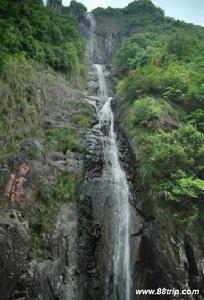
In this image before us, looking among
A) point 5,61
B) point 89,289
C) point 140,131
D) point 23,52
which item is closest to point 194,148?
point 140,131

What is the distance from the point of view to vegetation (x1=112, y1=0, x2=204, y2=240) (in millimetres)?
9899

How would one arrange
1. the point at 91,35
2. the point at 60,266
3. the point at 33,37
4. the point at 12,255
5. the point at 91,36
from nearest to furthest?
the point at 12,255 → the point at 60,266 → the point at 33,37 → the point at 91,36 → the point at 91,35

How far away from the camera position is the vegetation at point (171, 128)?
990 centimetres

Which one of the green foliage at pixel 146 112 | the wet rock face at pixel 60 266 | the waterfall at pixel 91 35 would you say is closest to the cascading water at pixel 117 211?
the wet rock face at pixel 60 266

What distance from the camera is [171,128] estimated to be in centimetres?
1305

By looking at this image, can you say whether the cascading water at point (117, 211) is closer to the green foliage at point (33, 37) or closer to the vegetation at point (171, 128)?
the vegetation at point (171, 128)

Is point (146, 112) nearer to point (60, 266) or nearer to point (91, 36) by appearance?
point (60, 266)

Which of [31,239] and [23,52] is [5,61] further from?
[31,239]

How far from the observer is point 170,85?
49.6 feet

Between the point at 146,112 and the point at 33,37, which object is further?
the point at 33,37

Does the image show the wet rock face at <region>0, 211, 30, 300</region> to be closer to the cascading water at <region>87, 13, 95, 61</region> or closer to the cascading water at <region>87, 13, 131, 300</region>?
the cascading water at <region>87, 13, 131, 300</region>

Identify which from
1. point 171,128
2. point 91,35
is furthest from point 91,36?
point 171,128

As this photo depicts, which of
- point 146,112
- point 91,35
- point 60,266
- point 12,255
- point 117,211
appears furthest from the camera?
point 91,35

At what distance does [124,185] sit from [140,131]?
2.86 meters
